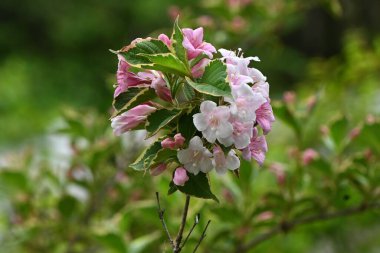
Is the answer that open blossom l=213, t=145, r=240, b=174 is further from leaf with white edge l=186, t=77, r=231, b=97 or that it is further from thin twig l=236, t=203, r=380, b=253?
thin twig l=236, t=203, r=380, b=253

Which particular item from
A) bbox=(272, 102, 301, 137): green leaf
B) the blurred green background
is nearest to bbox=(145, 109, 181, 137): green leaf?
the blurred green background

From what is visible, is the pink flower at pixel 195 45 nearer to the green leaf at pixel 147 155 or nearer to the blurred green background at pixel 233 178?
the green leaf at pixel 147 155

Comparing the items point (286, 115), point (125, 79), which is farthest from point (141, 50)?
point (286, 115)

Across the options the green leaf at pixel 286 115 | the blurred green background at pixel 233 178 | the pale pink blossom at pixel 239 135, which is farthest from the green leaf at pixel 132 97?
the green leaf at pixel 286 115

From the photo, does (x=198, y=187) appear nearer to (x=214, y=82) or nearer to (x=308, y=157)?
(x=214, y=82)

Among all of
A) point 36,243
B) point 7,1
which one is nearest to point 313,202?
point 36,243
